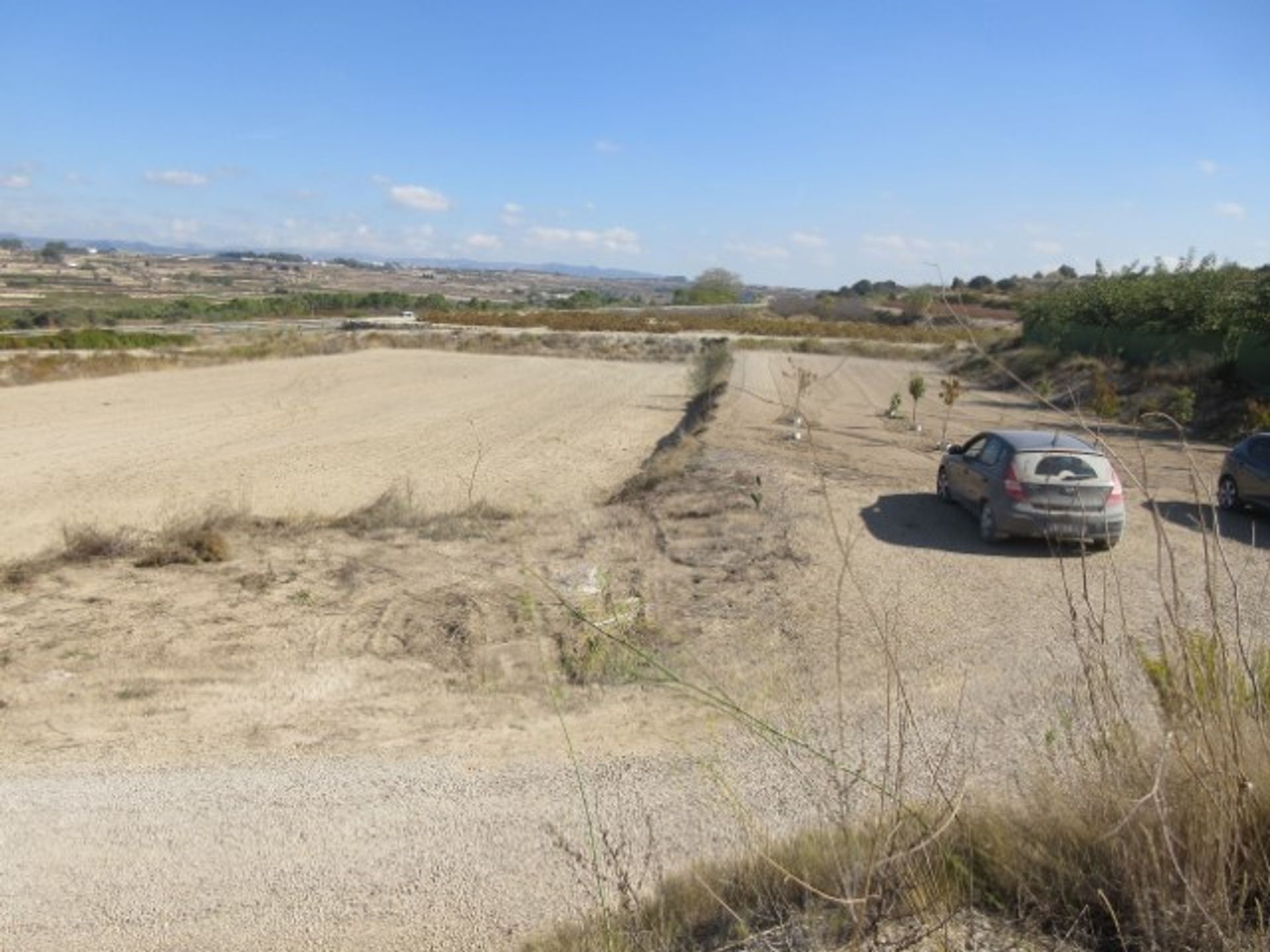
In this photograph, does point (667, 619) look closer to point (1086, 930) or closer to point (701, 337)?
point (1086, 930)

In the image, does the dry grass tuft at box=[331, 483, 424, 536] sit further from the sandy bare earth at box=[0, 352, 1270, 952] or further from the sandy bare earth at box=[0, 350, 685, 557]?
the sandy bare earth at box=[0, 350, 685, 557]

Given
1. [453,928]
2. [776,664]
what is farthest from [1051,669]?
[453,928]

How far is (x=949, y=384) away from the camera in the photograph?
91.6 ft

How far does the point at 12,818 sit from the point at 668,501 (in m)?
12.9

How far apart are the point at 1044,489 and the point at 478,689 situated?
875cm

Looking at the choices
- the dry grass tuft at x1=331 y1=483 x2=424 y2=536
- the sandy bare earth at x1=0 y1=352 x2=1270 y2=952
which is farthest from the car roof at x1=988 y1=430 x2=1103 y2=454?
the dry grass tuft at x1=331 y1=483 x2=424 y2=536

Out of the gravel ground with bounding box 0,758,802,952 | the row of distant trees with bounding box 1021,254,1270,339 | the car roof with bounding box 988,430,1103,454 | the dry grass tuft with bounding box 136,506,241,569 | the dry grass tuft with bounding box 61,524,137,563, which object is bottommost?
the dry grass tuft with bounding box 61,524,137,563

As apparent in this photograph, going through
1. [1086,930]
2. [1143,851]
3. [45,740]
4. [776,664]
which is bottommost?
[45,740]

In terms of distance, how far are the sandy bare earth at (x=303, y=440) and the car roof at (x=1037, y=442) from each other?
7096 millimetres

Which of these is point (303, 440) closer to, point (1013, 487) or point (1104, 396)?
point (1104, 396)

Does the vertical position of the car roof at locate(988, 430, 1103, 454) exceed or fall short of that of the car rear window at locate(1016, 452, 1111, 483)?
it exceeds it

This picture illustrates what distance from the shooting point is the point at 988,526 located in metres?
15.3

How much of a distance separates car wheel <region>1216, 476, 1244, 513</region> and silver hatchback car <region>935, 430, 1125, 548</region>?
385cm

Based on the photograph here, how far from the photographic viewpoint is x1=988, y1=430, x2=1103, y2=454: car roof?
48.3 feet
